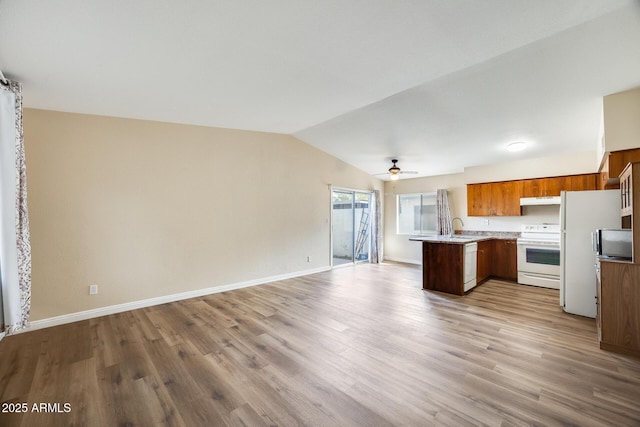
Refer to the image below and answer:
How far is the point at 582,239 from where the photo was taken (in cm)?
332

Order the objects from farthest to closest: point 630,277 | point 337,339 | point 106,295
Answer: point 106,295
point 337,339
point 630,277

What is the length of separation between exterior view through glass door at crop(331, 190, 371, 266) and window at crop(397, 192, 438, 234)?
3.42 ft

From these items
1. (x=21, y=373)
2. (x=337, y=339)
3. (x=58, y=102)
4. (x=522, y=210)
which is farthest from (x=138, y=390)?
(x=522, y=210)

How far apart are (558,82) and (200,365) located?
4.73 metres

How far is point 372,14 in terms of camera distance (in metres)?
1.98

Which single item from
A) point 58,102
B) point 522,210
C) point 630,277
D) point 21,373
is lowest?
point 21,373

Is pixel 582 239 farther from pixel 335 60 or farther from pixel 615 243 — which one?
pixel 335 60

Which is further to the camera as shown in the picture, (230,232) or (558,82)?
(230,232)

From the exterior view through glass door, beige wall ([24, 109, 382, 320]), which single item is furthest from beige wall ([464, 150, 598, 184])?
beige wall ([24, 109, 382, 320])

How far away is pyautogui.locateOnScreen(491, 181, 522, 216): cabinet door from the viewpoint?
5.38 metres

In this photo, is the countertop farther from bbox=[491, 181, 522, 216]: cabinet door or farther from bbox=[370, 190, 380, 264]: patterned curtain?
bbox=[370, 190, 380, 264]: patterned curtain

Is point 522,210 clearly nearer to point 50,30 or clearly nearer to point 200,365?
point 200,365

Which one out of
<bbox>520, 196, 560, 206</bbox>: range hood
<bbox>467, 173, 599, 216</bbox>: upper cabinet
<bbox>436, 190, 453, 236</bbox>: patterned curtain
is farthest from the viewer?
<bbox>436, 190, 453, 236</bbox>: patterned curtain

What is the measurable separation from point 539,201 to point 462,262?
2360 millimetres
